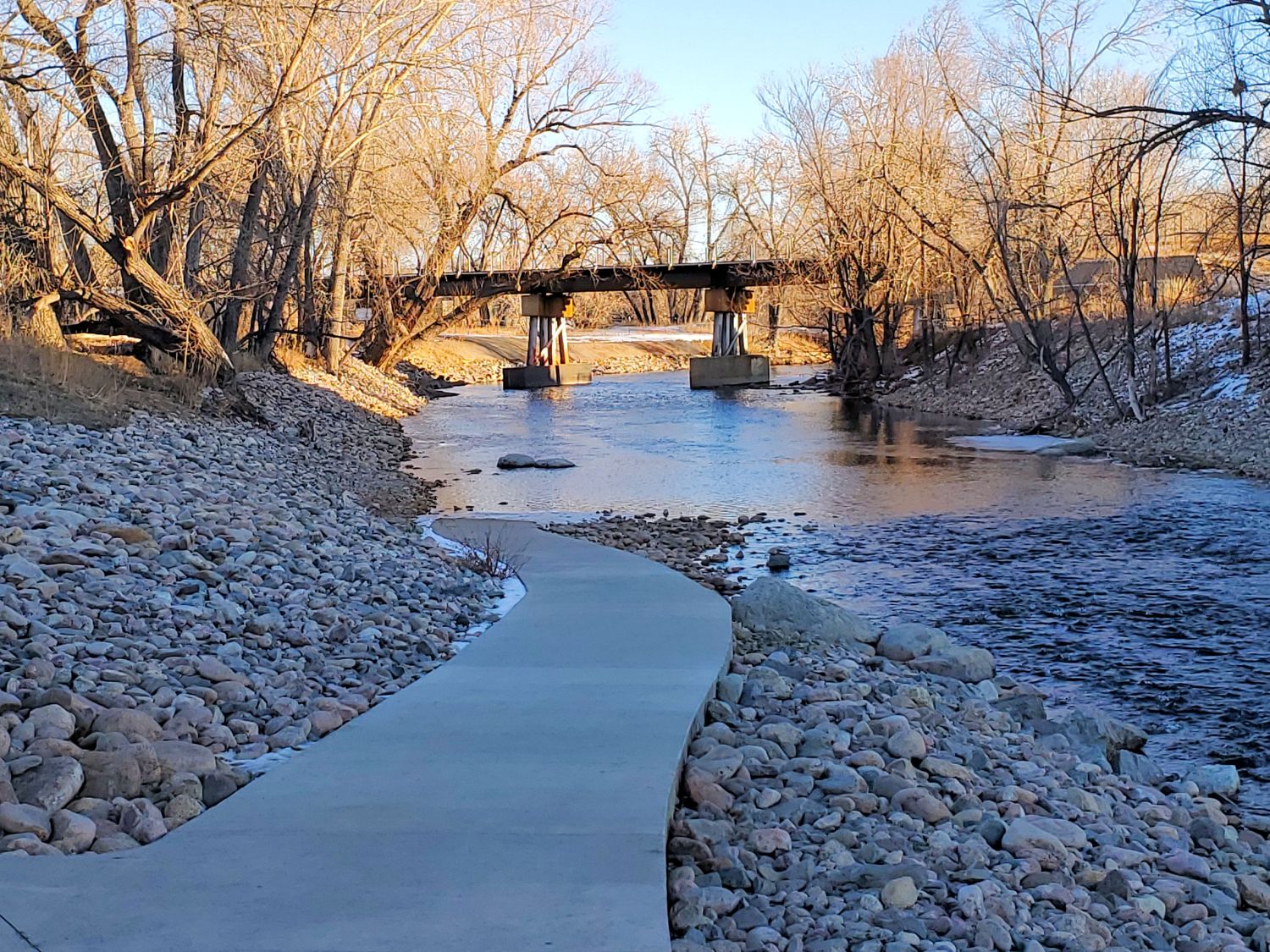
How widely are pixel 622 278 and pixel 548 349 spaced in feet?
23.8

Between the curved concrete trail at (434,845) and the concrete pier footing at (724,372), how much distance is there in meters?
41.1

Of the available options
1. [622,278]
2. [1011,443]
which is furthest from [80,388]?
[622,278]

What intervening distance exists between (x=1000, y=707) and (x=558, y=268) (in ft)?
123

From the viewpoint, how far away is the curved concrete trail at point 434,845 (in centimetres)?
345

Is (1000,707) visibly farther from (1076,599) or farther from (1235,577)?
(1235,577)

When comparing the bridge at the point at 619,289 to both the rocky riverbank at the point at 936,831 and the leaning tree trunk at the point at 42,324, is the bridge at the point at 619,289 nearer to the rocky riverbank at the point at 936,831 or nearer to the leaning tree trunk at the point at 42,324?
the leaning tree trunk at the point at 42,324

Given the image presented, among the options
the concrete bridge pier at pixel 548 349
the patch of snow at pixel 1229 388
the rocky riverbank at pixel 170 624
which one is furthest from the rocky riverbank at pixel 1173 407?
the concrete bridge pier at pixel 548 349

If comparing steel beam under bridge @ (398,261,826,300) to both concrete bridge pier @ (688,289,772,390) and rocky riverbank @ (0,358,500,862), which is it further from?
rocky riverbank @ (0,358,500,862)

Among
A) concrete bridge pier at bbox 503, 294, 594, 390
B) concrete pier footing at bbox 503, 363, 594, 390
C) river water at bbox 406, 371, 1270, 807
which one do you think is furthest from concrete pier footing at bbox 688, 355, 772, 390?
river water at bbox 406, 371, 1270, 807

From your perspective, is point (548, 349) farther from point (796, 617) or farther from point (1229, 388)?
point (796, 617)

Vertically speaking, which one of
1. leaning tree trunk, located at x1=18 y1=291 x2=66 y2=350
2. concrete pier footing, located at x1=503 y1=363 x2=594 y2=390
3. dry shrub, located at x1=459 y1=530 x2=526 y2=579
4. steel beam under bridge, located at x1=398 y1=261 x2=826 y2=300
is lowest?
dry shrub, located at x1=459 y1=530 x2=526 y2=579

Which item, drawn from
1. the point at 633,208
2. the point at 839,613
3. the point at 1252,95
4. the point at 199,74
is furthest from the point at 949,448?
the point at 633,208

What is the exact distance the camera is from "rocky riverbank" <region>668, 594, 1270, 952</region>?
4.02 metres

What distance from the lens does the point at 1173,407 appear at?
912 inches
